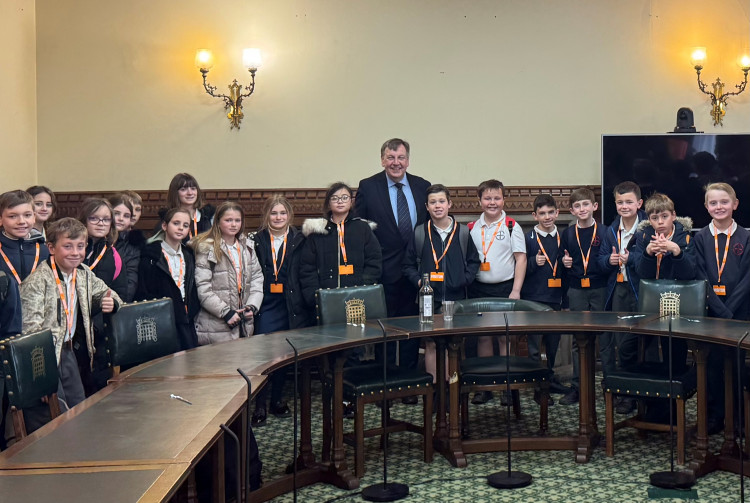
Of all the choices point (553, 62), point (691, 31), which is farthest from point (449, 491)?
point (691, 31)

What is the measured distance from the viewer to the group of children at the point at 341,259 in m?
5.66

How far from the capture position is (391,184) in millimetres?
6750

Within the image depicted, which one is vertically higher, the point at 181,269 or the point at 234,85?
the point at 234,85

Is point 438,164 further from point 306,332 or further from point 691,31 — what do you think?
point 306,332

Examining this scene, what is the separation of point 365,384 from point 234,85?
13.2 ft

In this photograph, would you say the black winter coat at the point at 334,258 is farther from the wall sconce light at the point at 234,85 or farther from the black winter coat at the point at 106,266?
the wall sconce light at the point at 234,85

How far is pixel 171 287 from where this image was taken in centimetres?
584

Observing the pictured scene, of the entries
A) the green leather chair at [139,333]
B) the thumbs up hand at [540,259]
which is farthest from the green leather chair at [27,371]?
the thumbs up hand at [540,259]

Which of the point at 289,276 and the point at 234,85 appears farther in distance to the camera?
the point at 234,85

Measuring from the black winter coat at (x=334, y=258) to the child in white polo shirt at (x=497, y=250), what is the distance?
2.64ft

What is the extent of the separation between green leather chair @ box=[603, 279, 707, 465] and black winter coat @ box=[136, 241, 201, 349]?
261cm

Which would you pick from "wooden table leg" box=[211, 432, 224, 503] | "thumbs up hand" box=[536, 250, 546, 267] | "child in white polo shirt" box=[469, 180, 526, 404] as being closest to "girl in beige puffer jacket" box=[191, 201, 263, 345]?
"child in white polo shirt" box=[469, 180, 526, 404]

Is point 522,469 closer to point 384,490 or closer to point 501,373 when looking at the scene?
point 501,373

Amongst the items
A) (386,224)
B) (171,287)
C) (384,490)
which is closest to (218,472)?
(384,490)
